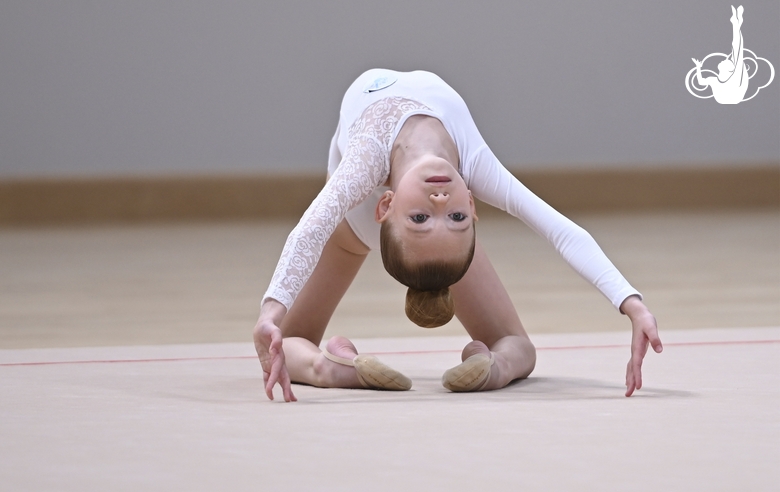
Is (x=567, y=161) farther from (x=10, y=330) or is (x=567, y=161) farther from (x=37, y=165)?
(x=10, y=330)

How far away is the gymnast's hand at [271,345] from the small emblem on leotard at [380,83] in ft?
1.90

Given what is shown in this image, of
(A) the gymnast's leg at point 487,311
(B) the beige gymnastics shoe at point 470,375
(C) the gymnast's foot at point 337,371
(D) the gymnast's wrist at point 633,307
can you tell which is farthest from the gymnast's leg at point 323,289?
(D) the gymnast's wrist at point 633,307

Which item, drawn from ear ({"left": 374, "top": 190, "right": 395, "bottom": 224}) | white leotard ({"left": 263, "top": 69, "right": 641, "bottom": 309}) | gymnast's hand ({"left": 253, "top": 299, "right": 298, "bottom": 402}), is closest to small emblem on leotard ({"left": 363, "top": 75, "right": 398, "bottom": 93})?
white leotard ({"left": 263, "top": 69, "right": 641, "bottom": 309})

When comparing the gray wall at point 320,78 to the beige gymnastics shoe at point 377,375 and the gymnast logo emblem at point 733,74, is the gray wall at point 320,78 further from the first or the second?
the beige gymnastics shoe at point 377,375

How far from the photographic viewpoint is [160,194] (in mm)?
6457

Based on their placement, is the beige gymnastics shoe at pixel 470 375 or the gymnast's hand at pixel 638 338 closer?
the gymnast's hand at pixel 638 338

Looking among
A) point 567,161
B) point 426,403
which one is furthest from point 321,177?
point 426,403

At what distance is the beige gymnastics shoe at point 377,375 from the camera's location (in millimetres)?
1872

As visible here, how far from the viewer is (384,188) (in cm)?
204

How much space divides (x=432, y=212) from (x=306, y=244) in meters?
0.21

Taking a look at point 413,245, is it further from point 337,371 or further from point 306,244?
point 337,371

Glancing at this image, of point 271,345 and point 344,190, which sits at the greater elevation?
point 344,190

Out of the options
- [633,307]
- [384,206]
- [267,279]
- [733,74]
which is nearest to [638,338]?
[633,307]

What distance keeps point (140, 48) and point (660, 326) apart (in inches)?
171
